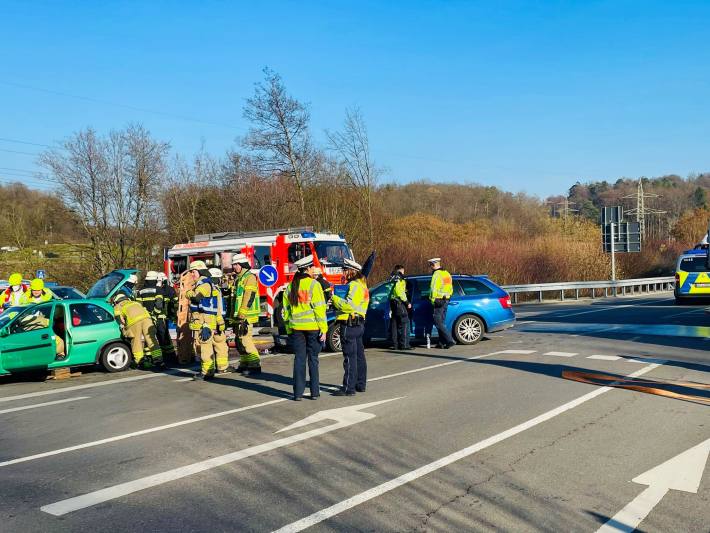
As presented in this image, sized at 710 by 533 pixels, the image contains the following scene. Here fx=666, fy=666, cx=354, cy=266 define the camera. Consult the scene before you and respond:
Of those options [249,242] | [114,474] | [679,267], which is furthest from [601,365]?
[679,267]

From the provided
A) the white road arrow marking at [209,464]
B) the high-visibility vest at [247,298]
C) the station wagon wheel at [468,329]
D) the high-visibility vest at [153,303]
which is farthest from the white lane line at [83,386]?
the station wagon wheel at [468,329]

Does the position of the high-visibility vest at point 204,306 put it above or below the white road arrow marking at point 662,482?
above

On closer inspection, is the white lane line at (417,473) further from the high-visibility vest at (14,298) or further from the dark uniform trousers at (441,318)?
the high-visibility vest at (14,298)

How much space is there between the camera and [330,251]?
69.2 ft

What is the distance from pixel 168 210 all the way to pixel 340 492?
33.5m

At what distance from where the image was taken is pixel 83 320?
12430 mm

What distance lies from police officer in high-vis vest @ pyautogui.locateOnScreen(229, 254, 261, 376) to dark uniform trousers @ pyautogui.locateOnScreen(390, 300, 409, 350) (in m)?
3.81

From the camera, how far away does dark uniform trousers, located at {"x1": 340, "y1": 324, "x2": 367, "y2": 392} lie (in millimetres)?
9148

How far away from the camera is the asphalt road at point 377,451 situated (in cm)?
483

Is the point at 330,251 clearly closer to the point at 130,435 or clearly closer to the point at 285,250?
the point at 285,250

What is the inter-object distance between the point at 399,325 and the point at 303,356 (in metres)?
5.65

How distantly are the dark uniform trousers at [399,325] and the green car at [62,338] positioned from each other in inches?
211

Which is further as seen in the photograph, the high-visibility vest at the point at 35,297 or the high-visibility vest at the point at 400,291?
the high-visibility vest at the point at 35,297

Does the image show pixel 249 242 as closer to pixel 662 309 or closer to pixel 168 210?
pixel 662 309
